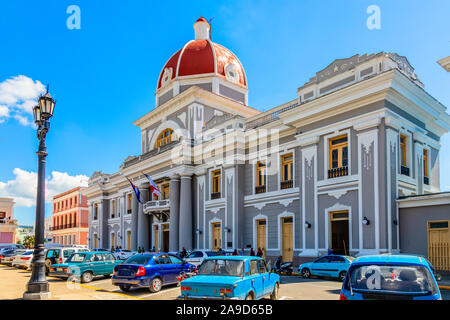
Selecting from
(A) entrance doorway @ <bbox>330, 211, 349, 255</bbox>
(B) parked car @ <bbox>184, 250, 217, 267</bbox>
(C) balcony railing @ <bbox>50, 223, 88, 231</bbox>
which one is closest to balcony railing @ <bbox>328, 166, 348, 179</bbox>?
(A) entrance doorway @ <bbox>330, 211, 349, 255</bbox>

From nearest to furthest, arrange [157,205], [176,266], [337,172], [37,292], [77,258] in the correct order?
[37,292] → [176,266] → [77,258] → [337,172] → [157,205]

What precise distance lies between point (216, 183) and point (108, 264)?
13.6m

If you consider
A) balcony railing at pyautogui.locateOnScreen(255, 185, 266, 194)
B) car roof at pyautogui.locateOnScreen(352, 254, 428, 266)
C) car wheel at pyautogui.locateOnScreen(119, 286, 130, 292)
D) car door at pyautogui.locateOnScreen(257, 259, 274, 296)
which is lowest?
car wheel at pyautogui.locateOnScreen(119, 286, 130, 292)

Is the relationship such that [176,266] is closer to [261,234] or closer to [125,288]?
[125,288]

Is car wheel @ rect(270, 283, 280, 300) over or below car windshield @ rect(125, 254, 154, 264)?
below

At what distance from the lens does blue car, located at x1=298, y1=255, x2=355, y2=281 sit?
62.2ft

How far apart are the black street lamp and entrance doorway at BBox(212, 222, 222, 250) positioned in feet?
63.4

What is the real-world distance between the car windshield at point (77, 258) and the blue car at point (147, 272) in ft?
15.3

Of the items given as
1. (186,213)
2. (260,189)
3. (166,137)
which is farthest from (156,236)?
(260,189)

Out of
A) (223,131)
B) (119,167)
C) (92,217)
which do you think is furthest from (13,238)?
(223,131)

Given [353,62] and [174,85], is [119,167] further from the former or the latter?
[353,62]

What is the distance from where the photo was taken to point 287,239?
89.4 ft

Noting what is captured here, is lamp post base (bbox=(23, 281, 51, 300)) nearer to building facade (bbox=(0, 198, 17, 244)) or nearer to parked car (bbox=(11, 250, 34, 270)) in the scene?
parked car (bbox=(11, 250, 34, 270))
